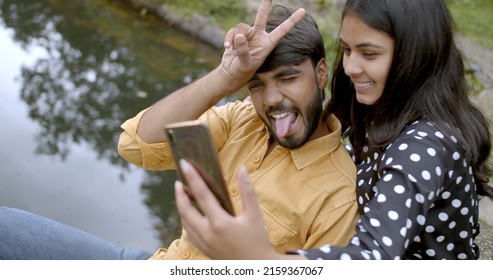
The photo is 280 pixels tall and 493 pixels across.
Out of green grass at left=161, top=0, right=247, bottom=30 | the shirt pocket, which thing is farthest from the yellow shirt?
green grass at left=161, top=0, right=247, bottom=30

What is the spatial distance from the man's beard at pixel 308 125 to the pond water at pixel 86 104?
182 cm

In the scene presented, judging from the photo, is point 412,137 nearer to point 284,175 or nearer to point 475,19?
point 284,175

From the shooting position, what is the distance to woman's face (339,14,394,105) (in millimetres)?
1939

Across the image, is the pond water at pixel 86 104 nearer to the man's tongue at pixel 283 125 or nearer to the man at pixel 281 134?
the man at pixel 281 134

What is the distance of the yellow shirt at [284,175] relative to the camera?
2104 mm

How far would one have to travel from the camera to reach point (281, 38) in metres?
2.26

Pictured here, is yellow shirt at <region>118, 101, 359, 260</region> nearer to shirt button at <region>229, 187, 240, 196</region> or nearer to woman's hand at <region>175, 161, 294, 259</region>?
shirt button at <region>229, 187, 240, 196</region>

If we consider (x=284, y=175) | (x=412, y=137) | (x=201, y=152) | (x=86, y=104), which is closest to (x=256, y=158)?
(x=284, y=175)

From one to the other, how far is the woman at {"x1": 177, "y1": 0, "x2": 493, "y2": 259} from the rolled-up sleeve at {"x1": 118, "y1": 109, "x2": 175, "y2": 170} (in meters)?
0.74

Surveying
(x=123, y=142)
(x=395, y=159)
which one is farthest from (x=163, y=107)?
(x=395, y=159)

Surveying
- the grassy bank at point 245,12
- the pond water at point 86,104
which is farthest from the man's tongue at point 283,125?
the grassy bank at point 245,12

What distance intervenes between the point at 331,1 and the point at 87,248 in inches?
196
